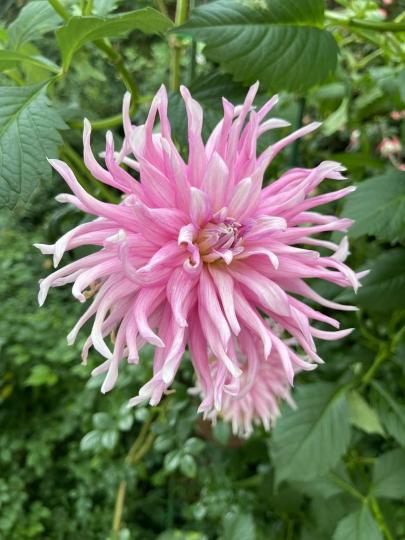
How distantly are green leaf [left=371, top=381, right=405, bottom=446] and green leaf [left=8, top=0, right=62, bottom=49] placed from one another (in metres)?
0.60

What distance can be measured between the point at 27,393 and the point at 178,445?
561mm

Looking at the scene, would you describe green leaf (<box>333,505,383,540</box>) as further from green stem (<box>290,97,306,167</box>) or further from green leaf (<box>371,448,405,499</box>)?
green stem (<box>290,97,306,167</box>)

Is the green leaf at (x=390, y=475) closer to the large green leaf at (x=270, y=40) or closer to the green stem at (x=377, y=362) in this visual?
the green stem at (x=377, y=362)

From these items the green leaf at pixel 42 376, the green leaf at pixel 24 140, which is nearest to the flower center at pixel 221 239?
the green leaf at pixel 24 140

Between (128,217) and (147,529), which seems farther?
(147,529)

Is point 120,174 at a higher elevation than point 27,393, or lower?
higher

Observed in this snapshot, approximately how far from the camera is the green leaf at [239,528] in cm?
78

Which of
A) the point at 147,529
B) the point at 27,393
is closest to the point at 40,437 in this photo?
the point at 27,393

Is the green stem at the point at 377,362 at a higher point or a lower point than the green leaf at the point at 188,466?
higher

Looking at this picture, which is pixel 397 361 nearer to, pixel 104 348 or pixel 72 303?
pixel 104 348

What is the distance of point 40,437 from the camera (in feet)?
3.84

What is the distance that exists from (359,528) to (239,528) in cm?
16

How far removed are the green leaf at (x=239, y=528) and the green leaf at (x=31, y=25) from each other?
0.67 m

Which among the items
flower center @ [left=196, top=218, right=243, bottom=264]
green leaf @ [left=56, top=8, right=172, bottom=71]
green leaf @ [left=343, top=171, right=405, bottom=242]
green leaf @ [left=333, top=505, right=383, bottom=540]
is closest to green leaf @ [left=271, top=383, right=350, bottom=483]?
green leaf @ [left=333, top=505, right=383, bottom=540]
